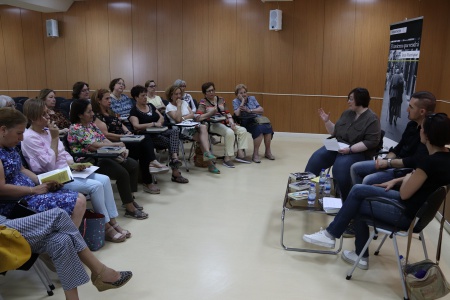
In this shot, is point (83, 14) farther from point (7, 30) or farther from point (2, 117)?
point (2, 117)

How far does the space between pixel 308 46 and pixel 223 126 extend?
2.97 meters

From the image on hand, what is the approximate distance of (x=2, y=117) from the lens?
2.30m

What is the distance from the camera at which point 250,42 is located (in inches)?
309

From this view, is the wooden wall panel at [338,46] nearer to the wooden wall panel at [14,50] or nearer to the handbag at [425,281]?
the handbag at [425,281]

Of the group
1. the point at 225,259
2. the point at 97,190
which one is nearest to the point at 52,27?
the point at 97,190

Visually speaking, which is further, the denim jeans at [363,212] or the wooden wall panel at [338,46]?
the wooden wall panel at [338,46]

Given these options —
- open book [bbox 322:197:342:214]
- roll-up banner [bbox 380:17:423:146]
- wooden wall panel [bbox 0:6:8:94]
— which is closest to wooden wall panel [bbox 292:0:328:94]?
roll-up banner [bbox 380:17:423:146]

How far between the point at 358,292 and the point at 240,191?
2149 millimetres

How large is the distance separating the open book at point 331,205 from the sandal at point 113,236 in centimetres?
169

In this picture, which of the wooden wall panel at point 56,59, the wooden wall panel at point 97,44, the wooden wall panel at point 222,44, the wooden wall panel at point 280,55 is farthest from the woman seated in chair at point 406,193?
the wooden wall panel at point 56,59

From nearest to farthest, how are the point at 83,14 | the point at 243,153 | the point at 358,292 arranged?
1. the point at 358,292
2. the point at 243,153
3. the point at 83,14

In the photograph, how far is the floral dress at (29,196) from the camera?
2398 mm

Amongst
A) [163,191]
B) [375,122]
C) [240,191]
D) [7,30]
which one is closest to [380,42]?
[375,122]

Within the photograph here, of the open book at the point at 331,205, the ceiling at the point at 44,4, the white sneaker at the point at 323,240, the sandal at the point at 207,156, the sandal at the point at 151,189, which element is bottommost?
the sandal at the point at 151,189
